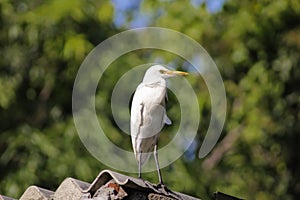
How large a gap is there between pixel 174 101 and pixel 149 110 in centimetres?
553

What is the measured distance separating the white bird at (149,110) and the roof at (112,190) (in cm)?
58

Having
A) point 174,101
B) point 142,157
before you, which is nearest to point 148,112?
point 142,157

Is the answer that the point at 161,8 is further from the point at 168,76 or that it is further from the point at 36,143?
the point at 168,76

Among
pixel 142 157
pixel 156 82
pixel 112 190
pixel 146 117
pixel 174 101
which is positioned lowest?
pixel 112 190

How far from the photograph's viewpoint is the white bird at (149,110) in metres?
5.35

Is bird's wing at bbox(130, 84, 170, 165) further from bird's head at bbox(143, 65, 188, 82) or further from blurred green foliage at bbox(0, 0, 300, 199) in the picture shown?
blurred green foliage at bbox(0, 0, 300, 199)

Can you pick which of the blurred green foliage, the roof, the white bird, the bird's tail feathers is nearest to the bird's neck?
the white bird

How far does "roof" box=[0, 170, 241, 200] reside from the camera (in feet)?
14.7

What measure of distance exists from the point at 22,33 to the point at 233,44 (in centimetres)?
237

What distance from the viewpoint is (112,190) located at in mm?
4488

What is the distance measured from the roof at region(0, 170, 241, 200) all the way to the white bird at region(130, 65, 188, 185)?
58cm

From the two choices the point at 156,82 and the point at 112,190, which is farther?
the point at 156,82

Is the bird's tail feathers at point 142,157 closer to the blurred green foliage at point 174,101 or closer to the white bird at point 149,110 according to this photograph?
the white bird at point 149,110

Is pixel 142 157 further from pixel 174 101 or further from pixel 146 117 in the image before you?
pixel 174 101
